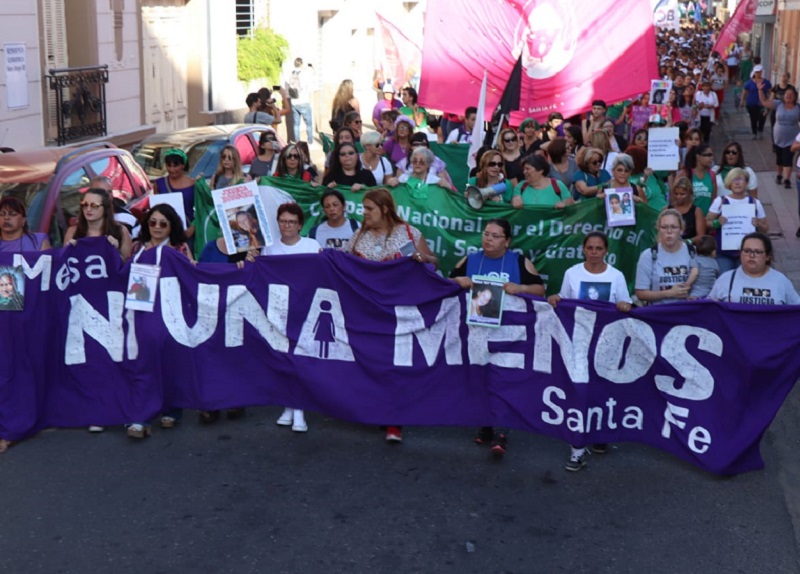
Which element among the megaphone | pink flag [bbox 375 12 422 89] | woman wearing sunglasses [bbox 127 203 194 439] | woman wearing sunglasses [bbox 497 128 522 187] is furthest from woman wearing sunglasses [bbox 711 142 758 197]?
pink flag [bbox 375 12 422 89]

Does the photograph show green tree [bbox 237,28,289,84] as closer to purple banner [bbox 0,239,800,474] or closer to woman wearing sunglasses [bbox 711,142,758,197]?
woman wearing sunglasses [bbox 711,142,758,197]

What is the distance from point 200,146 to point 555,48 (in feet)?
14.8

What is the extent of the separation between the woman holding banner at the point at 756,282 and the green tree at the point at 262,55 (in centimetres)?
2259

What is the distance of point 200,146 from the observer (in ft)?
49.3

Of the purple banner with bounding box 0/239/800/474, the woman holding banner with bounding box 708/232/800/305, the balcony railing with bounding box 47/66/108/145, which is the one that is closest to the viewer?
the purple banner with bounding box 0/239/800/474

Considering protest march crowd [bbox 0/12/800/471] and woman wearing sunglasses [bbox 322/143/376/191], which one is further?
woman wearing sunglasses [bbox 322/143/376/191]

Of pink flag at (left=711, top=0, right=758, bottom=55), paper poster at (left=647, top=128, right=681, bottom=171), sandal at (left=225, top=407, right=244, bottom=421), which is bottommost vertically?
sandal at (left=225, top=407, right=244, bottom=421)

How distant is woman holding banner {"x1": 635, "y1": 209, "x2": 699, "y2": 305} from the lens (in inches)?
337

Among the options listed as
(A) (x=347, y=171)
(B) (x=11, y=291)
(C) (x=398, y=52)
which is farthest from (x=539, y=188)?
(C) (x=398, y=52)

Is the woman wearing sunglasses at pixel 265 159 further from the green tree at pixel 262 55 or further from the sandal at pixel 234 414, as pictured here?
the green tree at pixel 262 55

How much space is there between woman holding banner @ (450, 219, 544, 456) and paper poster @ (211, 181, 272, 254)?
4.50 feet

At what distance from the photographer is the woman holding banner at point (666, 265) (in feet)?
28.1

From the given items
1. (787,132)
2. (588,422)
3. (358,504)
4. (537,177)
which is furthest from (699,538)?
(787,132)

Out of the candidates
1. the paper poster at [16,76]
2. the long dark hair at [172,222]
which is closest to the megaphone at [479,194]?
the long dark hair at [172,222]
